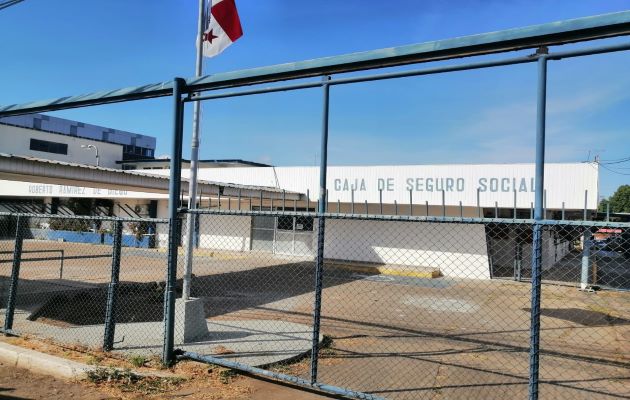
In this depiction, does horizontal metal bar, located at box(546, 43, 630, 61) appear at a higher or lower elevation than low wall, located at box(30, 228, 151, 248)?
higher

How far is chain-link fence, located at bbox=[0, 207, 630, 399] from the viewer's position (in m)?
6.14

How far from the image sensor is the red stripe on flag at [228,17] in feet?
28.6

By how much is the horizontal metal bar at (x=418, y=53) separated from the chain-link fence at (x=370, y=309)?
1496 mm

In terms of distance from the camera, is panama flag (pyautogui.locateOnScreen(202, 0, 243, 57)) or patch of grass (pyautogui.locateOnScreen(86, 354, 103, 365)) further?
panama flag (pyautogui.locateOnScreen(202, 0, 243, 57))

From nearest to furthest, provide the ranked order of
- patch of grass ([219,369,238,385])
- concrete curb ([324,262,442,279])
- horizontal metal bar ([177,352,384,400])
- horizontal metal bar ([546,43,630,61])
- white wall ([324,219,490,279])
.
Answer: horizontal metal bar ([546,43,630,61]), horizontal metal bar ([177,352,384,400]), patch of grass ([219,369,238,385]), concrete curb ([324,262,442,279]), white wall ([324,219,490,279])

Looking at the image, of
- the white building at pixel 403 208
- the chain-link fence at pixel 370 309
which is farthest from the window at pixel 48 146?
the chain-link fence at pixel 370 309

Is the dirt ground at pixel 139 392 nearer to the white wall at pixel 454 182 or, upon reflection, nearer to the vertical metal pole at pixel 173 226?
the vertical metal pole at pixel 173 226

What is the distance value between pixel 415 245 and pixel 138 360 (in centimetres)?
1679

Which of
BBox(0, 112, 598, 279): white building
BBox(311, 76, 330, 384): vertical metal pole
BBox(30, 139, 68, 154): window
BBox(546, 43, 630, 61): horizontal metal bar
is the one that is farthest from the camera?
BBox(30, 139, 68, 154): window

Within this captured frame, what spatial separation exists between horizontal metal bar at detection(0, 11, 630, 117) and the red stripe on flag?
289 cm

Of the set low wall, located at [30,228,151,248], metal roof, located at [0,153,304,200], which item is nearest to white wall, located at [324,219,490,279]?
metal roof, located at [0,153,304,200]

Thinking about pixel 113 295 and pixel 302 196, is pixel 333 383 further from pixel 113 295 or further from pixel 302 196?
pixel 302 196

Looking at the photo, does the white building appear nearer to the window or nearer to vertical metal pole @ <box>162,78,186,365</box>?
vertical metal pole @ <box>162,78,186,365</box>

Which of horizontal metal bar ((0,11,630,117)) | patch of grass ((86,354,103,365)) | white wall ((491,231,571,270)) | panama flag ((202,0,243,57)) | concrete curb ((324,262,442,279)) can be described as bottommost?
concrete curb ((324,262,442,279))
